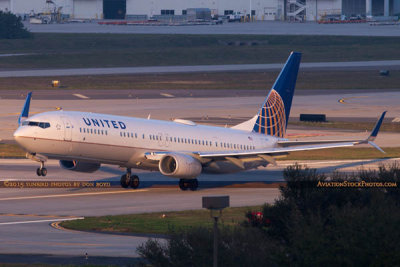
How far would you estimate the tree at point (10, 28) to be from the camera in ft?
588

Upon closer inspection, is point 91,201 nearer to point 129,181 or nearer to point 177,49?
point 129,181

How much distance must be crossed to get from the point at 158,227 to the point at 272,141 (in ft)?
61.5

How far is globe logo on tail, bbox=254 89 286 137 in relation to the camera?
5634 centimetres

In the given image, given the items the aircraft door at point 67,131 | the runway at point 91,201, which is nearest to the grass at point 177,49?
the runway at point 91,201

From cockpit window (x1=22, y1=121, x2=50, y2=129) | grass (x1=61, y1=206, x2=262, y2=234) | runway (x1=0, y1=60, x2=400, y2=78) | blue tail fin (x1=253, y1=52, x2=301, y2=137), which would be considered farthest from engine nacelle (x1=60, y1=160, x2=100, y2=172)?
runway (x1=0, y1=60, x2=400, y2=78)

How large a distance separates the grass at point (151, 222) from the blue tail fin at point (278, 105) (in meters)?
13.7

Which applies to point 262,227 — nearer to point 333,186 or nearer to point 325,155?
point 333,186

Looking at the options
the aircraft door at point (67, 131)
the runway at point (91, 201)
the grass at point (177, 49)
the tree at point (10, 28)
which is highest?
the tree at point (10, 28)

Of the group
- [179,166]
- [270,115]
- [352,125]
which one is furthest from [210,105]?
[179,166]

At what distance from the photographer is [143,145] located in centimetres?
4972

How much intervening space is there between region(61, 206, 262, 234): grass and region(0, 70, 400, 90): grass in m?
74.5

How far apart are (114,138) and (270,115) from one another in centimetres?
1293

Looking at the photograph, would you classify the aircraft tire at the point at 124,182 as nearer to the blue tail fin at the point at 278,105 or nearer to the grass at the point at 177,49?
Answer: the blue tail fin at the point at 278,105

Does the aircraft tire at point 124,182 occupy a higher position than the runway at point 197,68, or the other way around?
the runway at point 197,68
